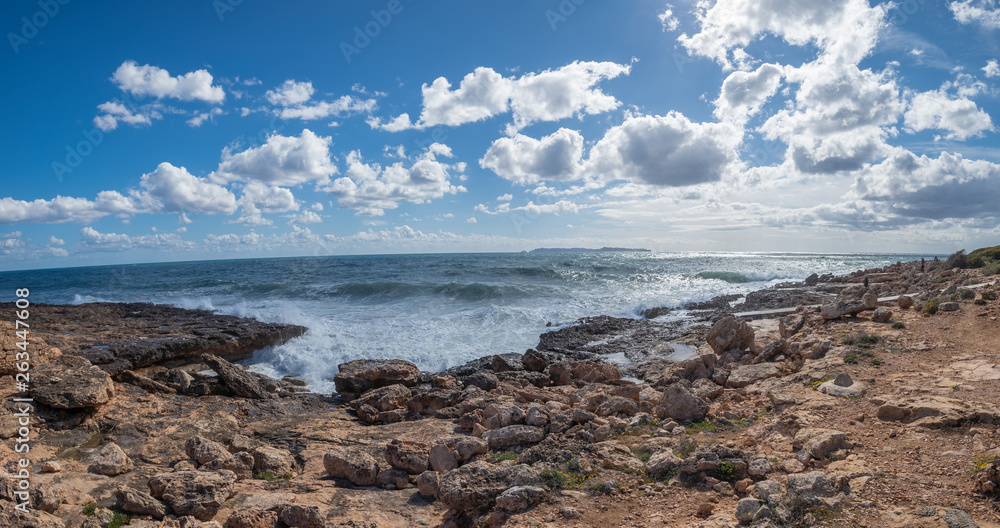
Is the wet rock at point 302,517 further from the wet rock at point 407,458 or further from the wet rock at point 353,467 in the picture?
the wet rock at point 407,458

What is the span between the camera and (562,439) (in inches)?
272

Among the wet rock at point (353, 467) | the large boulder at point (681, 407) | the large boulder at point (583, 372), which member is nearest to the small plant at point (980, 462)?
the large boulder at point (681, 407)

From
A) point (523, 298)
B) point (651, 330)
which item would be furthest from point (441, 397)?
point (523, 298)

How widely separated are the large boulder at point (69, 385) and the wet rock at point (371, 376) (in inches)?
179

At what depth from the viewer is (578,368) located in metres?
12.0

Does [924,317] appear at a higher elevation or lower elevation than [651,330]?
higher

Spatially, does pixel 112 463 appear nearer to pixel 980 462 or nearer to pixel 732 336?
pixel 980 462

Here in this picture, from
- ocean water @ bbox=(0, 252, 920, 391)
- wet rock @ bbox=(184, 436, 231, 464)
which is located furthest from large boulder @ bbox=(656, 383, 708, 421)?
ocean water @ bbox=(0, 252, 920, 391)

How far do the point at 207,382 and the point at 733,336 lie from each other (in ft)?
42.9

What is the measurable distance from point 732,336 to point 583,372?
4.00m

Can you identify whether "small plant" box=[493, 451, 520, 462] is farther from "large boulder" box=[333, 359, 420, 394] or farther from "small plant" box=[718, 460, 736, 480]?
"large boulder" box=[333, 359, 420, 394]

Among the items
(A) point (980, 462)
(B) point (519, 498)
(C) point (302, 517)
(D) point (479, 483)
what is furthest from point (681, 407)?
(C) point (302, 517)

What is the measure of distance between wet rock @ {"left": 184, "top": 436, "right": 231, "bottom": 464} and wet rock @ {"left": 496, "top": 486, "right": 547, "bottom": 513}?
4391mm

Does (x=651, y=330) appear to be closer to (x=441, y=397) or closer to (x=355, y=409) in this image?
(x=441, y=397)
